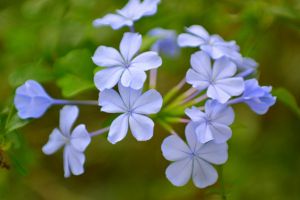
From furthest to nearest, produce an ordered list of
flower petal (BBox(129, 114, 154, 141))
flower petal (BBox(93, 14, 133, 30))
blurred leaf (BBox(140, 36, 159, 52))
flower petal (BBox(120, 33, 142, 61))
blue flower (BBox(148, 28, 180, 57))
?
blue flower (BBox(148, 28, 180, 57)) < blurred leaf (BBox(140, 36, 159, 52)) < flower petal (BBox(93, 14, 133, 30)) < flower petal (BBox(120, 33, 142, 61)) < flower petal (BBox(129, 114, 154, 141))

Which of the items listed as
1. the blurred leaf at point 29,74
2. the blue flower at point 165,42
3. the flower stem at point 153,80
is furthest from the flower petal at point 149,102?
the blue flower at point 165,42

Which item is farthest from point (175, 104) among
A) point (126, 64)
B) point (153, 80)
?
point (126, 64)

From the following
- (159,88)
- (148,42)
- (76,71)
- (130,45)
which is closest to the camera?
(130,45)

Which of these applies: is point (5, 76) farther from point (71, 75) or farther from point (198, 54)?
point (198, 54)

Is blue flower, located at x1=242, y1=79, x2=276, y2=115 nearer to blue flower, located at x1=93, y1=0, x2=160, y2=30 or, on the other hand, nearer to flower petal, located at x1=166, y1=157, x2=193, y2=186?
flower petal, located at x1=166, y1=157, x2=193, y2=186

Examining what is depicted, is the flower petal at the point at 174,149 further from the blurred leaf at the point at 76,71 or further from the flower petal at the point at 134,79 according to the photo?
the blurred leaf at the point at 76,71

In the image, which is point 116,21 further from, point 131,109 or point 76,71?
point 131,109

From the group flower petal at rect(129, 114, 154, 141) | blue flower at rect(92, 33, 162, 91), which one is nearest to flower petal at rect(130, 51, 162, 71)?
blue flower at rect(92, 33, 162, 91)
